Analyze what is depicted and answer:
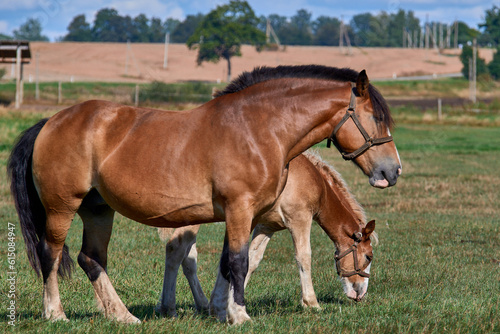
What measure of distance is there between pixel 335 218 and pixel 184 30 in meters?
129

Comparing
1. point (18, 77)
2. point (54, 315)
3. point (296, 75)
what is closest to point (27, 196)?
point (54, 315)

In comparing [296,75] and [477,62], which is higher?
[477,62]

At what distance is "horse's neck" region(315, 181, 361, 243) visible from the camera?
6826mm

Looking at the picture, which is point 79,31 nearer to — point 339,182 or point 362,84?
point 339,182

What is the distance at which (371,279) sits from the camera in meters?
7.28

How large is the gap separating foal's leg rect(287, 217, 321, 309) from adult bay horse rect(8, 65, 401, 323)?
4.54 ft

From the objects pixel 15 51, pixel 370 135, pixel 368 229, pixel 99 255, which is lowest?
pixel 99 255

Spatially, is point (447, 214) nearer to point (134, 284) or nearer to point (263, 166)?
point (134, 284)

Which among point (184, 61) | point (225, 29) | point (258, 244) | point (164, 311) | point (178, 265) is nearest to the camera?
point (164, 311)

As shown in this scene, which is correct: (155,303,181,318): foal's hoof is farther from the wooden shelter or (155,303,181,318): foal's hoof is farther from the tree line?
the tree line

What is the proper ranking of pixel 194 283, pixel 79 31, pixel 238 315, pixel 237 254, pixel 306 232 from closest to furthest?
pixel 237 254 < pixel 238 315 < pixel 194 283 < pixel 306 232 < pixel 79 31

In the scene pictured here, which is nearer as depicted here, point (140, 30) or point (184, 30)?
point (140, 30)

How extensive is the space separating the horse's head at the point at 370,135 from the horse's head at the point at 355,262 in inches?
62.8

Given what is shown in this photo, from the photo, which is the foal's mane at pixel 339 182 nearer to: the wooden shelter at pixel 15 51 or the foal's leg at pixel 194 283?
the foal's leg at pixel 194 283
